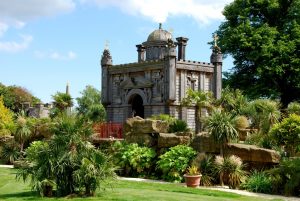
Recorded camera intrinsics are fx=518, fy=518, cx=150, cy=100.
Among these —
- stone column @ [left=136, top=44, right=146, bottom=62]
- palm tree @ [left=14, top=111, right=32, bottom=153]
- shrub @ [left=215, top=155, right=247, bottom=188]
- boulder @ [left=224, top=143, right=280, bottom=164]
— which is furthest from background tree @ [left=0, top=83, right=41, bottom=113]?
shrub @ [left=215, top=155, right=247, bottom=188]

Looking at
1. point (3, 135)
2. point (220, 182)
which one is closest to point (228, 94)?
point (220, 182)

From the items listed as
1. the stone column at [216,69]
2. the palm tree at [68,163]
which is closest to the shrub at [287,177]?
the palm tree at [68,163]

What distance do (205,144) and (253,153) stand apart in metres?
2.18

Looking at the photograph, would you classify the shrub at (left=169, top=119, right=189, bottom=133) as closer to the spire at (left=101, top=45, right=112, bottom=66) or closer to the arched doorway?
the arched doorway

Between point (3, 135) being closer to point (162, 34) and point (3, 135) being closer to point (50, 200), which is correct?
point (162, 34)

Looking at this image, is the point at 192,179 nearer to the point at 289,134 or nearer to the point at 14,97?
the point at 289,134

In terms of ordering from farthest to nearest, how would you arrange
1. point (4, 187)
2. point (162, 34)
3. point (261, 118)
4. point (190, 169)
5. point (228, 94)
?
1. point (162, 34)
2. point (228, 94)
3. point (261, 118)
4. point (190, 169)
5. point (4, 187)

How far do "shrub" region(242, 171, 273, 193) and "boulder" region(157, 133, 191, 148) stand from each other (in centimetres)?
417

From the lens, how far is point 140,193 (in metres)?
15.1

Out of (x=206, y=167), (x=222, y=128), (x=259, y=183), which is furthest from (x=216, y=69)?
(x=259, y=183)

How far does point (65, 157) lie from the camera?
14.8 meters

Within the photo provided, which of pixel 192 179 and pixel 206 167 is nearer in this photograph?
pixel 192 179

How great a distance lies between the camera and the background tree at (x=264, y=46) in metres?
36.4

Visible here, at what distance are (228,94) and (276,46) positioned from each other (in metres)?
8.76
